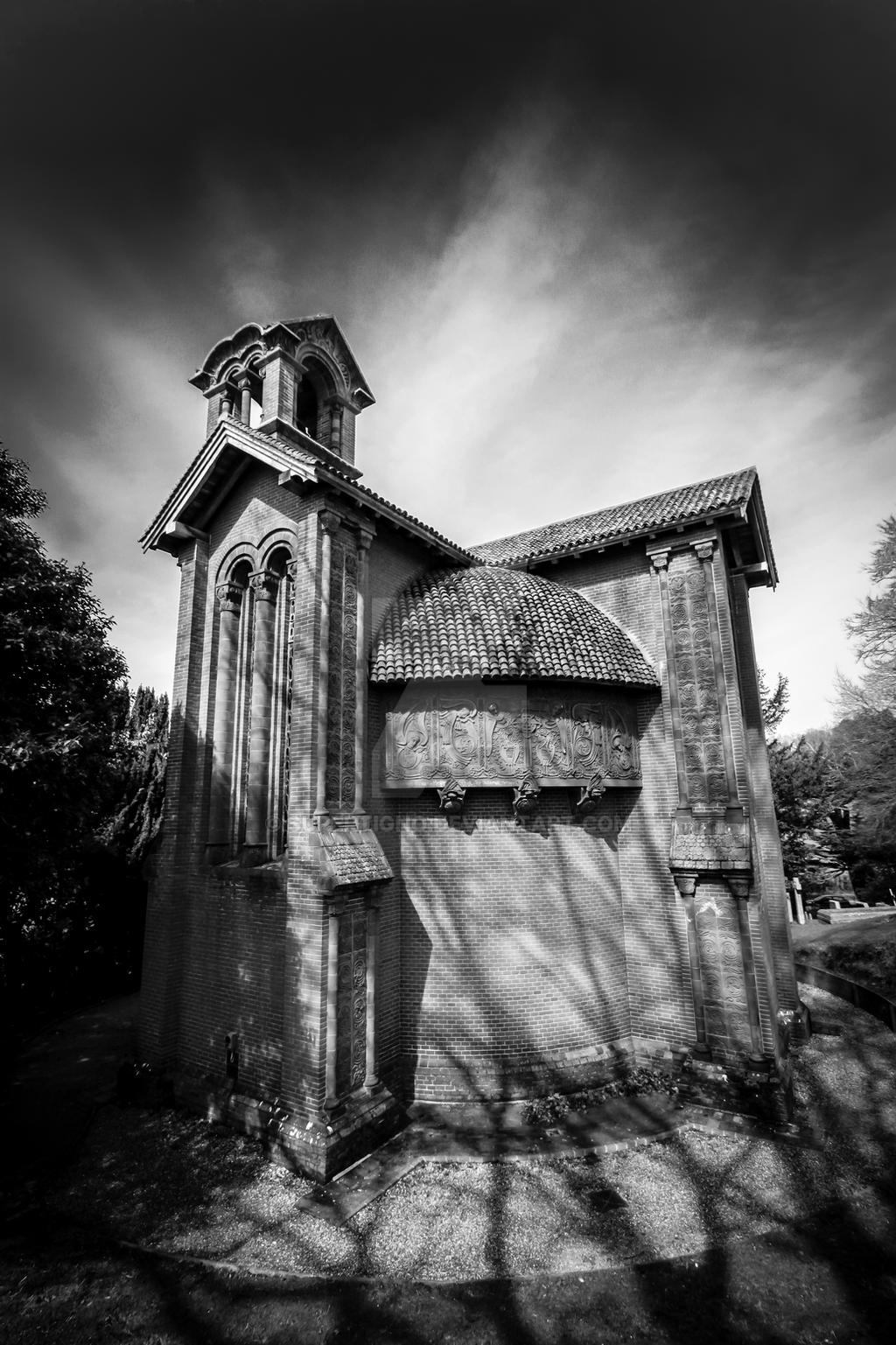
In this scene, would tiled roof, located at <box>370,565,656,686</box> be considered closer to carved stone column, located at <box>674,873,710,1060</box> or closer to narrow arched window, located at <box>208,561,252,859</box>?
narrow arched window, located at <box>208,561,252,859</box>

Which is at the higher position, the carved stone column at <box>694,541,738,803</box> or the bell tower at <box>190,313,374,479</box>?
the bell tower at <box>190,313,374,479</box>

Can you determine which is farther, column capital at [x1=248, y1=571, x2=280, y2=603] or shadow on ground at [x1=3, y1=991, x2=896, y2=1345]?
column capital at [x1=248, y1=571, x2=280, y2=603]

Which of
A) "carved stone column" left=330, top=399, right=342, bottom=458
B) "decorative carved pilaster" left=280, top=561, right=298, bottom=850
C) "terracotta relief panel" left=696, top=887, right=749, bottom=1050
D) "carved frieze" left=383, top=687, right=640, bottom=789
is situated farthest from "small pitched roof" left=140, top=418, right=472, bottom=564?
"terracotta relief panel" left=696, top=887, right=749, bottom=1050

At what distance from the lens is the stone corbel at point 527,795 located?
11078mm

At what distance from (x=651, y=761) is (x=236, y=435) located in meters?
9.90

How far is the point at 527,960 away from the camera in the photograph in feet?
36.3

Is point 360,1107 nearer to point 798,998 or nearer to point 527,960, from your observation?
point 527,960

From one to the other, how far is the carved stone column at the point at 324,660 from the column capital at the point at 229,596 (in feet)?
9.67

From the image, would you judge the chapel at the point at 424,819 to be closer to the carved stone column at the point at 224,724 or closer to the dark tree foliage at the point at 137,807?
the carved stone column at the point at 224,724

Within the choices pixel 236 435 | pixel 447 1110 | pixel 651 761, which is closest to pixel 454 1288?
pixel 447 1110

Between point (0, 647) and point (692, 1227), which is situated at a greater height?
point (0, 647)

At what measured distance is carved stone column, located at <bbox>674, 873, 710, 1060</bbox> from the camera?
10758mm

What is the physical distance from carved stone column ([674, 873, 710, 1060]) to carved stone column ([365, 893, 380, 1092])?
5.34 metres

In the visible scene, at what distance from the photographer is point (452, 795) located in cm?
1092
